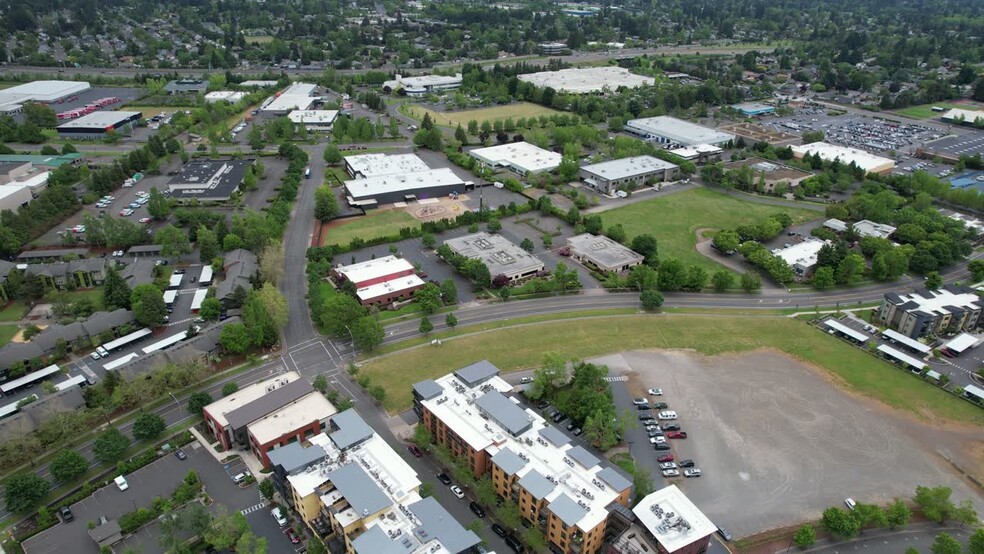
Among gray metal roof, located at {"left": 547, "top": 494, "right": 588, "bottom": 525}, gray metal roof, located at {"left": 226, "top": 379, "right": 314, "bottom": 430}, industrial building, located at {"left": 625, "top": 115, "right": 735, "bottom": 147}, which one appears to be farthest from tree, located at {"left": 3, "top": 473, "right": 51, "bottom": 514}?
industrial building, located at {"left": 625, "top": 115, "right": 735, "bottom": 147}

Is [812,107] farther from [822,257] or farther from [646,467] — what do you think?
[646,467]

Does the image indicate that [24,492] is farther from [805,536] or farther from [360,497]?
[805,536]

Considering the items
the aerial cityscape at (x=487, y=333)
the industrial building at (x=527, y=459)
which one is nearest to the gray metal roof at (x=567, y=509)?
the industrial building at (x=527, y=459)

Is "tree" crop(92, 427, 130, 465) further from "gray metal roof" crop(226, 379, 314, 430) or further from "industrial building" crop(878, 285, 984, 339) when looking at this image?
"industrial building" crop(878, 285, 984, 339)

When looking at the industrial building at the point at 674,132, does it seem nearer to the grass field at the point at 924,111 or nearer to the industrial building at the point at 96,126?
the grass field at the point at 924,111

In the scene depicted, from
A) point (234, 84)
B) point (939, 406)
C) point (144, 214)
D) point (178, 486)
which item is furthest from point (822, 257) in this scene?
point (234, 84)
